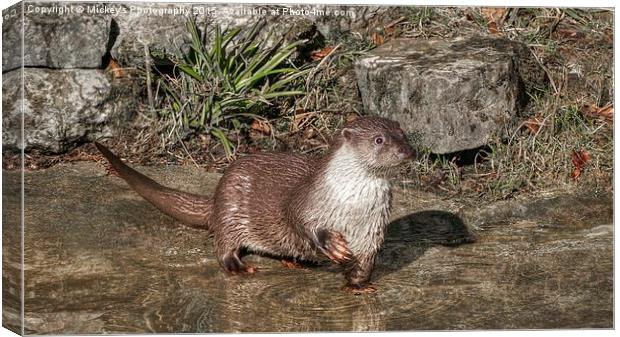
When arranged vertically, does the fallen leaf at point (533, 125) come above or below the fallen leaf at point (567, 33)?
below

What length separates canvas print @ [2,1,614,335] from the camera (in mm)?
4934

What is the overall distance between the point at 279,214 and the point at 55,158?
1.02m

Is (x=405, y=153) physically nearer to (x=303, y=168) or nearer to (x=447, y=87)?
(x=303, y=168)

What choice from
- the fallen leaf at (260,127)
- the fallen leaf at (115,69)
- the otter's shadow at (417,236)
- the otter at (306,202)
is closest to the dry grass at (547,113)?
the otter's shadow at (417,236)

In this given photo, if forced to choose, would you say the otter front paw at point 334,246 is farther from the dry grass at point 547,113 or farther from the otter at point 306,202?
the dry grass at point 547,113

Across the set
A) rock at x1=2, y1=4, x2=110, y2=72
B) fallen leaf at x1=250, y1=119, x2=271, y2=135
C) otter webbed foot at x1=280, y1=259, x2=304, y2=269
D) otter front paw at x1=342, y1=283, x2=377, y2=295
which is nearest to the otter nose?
otter front paw at x1=342, y1=283, x2=377, y2=295

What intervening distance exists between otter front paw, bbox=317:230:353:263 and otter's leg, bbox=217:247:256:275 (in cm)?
52

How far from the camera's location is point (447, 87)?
5715 millimetres

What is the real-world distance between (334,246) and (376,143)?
1.48 feet

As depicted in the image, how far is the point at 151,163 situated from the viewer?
227 inches

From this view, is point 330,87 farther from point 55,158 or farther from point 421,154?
point 55,158

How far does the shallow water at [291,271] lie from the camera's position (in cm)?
492

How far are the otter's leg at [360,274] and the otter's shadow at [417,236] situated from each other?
0.89 feet

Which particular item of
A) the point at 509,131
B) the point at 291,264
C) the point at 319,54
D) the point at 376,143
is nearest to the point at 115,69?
the point at 319,54
